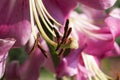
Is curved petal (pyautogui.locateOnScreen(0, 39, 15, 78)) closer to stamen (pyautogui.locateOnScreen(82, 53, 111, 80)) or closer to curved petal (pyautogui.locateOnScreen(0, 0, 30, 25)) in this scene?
curved petal (pyautogui.locateOnScreen(0, 0, 30, 25))

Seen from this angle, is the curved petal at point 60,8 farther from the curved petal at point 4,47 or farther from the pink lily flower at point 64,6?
the curved petal at point 4,47

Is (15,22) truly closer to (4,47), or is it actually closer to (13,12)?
(13,12)

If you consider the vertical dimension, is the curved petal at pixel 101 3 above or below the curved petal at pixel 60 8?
below

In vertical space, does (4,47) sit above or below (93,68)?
above

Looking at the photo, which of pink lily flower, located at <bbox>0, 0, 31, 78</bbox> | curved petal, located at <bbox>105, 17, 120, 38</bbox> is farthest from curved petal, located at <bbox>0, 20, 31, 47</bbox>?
curved petal, located at <bbox>105, 17, 120, 38</bbox>

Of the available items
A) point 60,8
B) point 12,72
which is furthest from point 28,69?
point 60,8

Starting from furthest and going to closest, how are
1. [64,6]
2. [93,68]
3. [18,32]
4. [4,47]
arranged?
[93,68]
[64,6]
[18,32]
[4,47]

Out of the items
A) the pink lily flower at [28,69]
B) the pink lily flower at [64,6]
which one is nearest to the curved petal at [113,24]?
the pink lily flower at [64,6]
